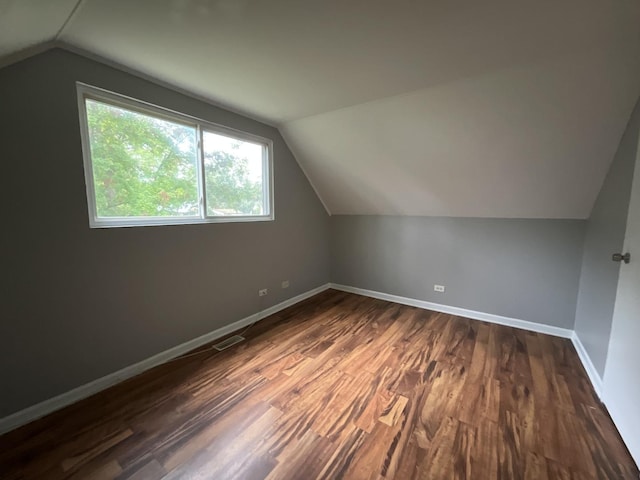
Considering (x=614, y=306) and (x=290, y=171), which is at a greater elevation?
(x=290, y=171)

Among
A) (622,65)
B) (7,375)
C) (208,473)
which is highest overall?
(622,65)

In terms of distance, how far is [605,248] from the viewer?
206 cm

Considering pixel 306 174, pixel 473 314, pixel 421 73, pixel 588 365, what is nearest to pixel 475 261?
pixel 473 314

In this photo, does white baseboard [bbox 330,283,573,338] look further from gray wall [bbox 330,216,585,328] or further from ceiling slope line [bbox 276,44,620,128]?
ceiling slope line [bbox 276,44,620,128]

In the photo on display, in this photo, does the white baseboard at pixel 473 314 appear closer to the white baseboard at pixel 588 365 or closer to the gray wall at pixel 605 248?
the white baseboard at pixel 588 365

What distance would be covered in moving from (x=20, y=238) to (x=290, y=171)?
2.53m

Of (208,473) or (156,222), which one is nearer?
(208,473)

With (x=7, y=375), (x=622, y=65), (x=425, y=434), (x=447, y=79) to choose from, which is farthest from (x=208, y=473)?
(x=622, y=65)

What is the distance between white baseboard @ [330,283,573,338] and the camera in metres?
2.81

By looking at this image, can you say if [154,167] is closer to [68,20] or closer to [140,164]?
[140,164]

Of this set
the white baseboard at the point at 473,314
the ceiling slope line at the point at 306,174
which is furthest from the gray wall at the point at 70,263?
the white baseboard at the point at 473,314

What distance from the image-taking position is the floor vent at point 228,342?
8.31 ft

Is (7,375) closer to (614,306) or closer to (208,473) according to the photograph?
(208,473)

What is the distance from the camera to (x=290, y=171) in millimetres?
3473
